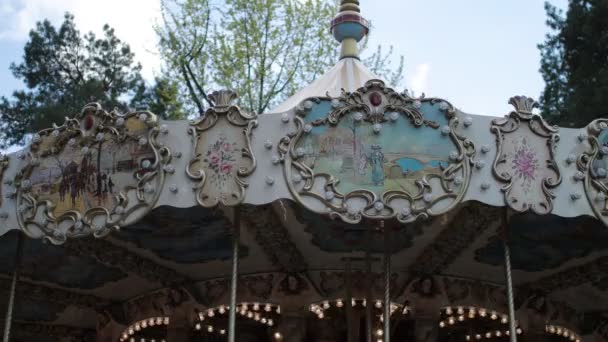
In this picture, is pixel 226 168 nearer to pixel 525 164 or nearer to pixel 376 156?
pixel 376 156

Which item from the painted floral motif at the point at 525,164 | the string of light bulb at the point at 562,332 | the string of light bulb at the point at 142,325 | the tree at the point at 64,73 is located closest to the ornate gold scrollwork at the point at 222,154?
the painted floral motif at the point at 525,164

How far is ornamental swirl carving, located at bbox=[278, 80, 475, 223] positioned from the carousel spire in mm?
3572

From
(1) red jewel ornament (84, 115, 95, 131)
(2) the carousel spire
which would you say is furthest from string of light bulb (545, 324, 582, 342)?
(1) red jewel ornament (84, 115, 95, 131)

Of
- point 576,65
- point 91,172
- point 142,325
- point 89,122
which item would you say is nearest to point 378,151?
point 91,172

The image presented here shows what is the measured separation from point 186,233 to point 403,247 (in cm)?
270

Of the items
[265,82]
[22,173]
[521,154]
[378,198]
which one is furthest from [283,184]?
[265,82]

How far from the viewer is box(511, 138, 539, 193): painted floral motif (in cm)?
782

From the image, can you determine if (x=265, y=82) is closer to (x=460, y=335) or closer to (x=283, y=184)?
(x=460, y=335)

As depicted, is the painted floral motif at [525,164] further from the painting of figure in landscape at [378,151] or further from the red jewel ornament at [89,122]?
Answer: the red jewel ornament at [89,122]

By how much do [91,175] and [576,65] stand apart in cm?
1465

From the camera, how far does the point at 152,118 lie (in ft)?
26.3

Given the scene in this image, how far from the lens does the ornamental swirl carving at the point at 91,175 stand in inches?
314

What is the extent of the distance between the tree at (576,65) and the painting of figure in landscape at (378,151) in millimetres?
11202

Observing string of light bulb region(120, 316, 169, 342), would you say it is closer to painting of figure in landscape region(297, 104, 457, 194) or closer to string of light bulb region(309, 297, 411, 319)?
string of light bulb region(309, 297, 411, 319)
